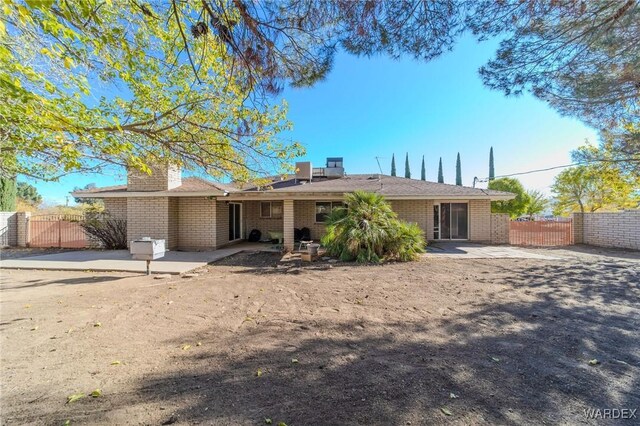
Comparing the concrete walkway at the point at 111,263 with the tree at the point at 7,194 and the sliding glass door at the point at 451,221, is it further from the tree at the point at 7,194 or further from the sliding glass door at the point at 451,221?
the sliding glass door at the point at 451,221

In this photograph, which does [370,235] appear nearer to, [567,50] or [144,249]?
[567,50]

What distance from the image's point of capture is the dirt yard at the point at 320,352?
2.29m

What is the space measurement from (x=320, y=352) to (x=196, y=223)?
10.6 metres

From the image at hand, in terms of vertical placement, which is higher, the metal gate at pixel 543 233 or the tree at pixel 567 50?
the tree at pixel 567 50

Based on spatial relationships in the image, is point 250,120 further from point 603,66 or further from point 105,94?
point 603,66

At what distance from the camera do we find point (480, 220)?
1373 centimetres

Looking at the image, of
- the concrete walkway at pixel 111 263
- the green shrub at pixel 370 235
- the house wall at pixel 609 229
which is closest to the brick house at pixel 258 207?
the concrete walkway at pixel 111 263

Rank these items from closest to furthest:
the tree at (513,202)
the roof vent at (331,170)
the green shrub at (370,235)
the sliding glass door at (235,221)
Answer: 1. the green shrub at (370,235)
2. the sliding glass door at (235,221)
3. the roof vent at (331,170)
4. the tree at (513,202)

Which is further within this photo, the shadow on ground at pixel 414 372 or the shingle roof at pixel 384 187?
the shingle roof at pixel 384 187

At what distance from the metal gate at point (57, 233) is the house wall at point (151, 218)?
3069mm

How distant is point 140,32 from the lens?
15.2 feet

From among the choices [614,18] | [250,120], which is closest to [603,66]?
[614,18]

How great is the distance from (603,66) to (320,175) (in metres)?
12.9

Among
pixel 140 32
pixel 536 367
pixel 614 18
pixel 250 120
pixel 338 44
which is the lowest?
pixel 536 367
